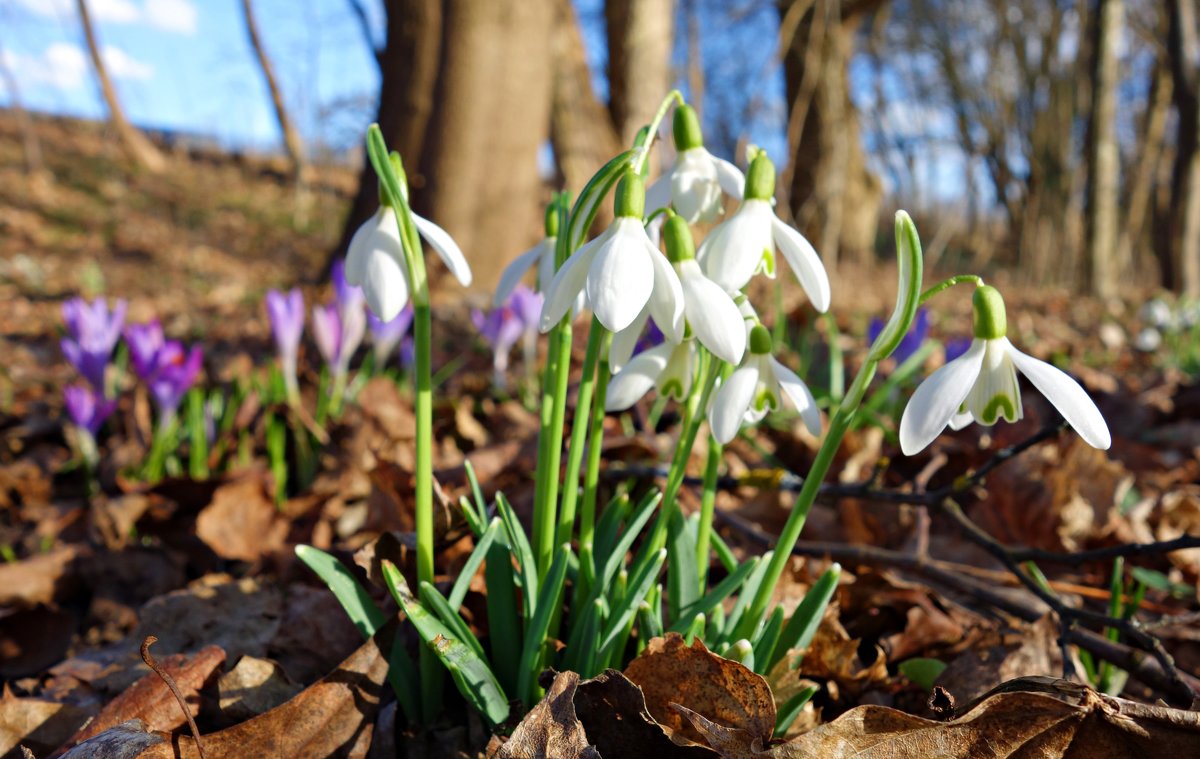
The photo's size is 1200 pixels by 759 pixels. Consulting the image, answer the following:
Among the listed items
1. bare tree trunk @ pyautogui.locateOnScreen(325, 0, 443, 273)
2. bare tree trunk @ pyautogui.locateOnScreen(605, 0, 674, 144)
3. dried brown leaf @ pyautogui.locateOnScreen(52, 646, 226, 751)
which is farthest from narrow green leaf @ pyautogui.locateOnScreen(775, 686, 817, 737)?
bare tree trunk @ pyautogui.locateOnScreen(605, 0, 674, 144)

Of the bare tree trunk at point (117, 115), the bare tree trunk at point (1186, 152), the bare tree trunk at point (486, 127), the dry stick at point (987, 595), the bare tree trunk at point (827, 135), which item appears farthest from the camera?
the bare tree trunk at point (117, 115)

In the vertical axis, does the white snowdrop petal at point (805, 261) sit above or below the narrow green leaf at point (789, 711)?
above

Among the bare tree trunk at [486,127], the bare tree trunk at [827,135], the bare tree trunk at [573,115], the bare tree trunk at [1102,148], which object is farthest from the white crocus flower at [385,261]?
the bare tree trunk at [1102,148]

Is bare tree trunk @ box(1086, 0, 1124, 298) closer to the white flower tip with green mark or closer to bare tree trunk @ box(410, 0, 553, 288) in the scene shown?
bare tree trunk @ box(410, 0, 553, 288)

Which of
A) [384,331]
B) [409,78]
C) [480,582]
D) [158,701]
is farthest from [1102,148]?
[158,701]

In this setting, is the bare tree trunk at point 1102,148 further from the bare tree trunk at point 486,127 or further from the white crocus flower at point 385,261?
the white crocus flower at point 385,261

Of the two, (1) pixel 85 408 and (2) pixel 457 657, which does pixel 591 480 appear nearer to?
(2) pixel 457 657
